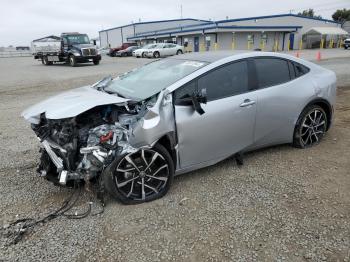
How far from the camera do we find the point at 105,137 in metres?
3.20

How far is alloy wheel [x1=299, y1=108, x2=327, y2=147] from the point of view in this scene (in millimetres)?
4680

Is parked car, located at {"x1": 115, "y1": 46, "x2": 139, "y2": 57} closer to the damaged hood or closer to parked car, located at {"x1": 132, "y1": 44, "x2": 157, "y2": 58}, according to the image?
parked car, located at {"x1": 132, "y1": 44, "x2": 157, "y2": 58}

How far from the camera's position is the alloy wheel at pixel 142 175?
129 inches

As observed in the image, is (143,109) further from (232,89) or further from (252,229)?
(252,229)

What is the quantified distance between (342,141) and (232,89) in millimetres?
2414

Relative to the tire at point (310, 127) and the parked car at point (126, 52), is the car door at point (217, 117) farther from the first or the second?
the parked car at point (126, 52)

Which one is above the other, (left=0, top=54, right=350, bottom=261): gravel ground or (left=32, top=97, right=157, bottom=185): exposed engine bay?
(left=32, top=97, right=157, bottom=185): exposed engine bay

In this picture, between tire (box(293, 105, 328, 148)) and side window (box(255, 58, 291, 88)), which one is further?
tire (box(293, 105, 328, 148))

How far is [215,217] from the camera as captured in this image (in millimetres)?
3160

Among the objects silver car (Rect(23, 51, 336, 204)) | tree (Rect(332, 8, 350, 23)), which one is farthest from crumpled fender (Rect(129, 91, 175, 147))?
tree (Rect(332, 8, 350, 23))

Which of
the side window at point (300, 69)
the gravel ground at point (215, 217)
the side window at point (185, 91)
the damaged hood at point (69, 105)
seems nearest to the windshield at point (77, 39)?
the gravel ground at point (215, 217)

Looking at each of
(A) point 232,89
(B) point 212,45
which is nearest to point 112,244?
(A) point 232,89

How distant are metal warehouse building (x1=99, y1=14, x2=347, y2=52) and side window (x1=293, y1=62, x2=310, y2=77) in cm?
3716

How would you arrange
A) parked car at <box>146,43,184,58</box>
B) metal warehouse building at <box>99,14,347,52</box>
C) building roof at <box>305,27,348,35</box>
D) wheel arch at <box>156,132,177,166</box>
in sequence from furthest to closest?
building roof at <box>305,27,348,35</box> → metal warehouse building at <box>99,14,347,52</box> → parked car at <box>146,43,184,58</box> → wheel arch at <box>156,132,177,166</box>
